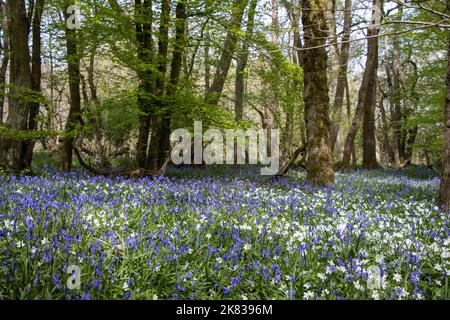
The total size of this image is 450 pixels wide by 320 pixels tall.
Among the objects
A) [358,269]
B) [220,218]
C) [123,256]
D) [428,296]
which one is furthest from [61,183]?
[428,296]

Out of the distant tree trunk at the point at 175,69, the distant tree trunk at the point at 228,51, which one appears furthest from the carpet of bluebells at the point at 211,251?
the distant tree trunk at the point at 228,51

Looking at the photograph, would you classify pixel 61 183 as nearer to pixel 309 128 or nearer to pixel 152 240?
pixel 152 240

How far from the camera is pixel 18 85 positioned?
28.8 ft

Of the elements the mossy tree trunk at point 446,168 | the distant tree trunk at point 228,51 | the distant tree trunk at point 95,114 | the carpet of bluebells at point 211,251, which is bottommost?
the carpet of bluebells at point 211,251

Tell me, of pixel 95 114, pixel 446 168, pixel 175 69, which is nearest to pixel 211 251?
pixel 446 168

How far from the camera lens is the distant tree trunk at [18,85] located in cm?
864

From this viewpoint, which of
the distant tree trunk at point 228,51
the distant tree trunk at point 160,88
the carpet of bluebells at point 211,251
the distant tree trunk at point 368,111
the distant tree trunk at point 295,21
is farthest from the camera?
the distant tree trunk at point 368,111

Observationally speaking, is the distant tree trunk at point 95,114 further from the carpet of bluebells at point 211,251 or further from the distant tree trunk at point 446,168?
the distant tree trunk at point 446,168

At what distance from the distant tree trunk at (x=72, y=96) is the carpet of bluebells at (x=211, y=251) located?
164 inches

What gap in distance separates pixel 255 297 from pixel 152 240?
4.20 ft

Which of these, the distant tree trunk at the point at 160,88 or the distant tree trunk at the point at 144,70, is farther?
the distant tree trunk at the point at 160,88

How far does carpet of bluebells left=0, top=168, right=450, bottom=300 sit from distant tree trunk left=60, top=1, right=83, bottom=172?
4.15 metres

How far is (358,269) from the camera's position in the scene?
308 centimetres

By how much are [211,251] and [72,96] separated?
8.22 metres
